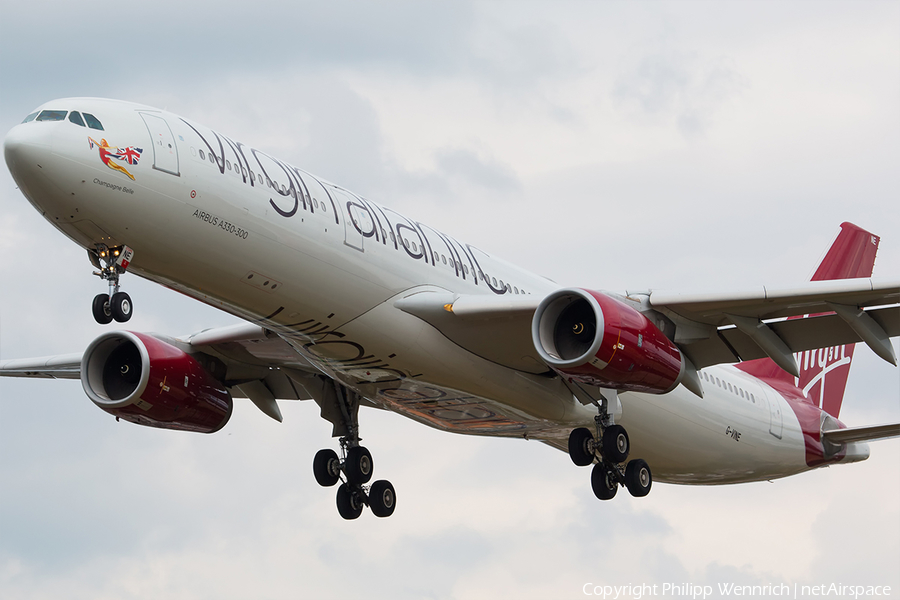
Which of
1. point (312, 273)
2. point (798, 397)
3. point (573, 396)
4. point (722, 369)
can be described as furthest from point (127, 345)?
point (798, 397)

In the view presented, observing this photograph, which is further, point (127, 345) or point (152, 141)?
point (127, 345)

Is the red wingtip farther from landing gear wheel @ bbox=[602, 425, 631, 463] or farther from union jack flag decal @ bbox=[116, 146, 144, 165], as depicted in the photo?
union jack flag decal @ bbox=[116, 146, 144, 165]

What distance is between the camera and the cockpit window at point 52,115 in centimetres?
1664

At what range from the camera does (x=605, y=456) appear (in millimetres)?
21984

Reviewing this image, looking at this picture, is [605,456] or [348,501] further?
[348,501]

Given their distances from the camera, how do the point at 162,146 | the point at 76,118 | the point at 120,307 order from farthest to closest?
the point at 162,146, the point at 76,118, the point at 120,307

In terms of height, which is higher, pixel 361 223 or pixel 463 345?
pixel 361 223

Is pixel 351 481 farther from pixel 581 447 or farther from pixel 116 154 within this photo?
pixel 116 154

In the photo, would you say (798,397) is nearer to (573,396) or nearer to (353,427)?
(573,396)

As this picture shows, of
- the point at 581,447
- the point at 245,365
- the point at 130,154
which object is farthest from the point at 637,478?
the point at 130,154

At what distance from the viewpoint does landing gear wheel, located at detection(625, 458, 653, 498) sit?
22.5 m

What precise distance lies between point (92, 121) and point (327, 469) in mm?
10762

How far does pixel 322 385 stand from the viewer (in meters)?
24.7

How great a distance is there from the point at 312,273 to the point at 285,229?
0.87 meters
